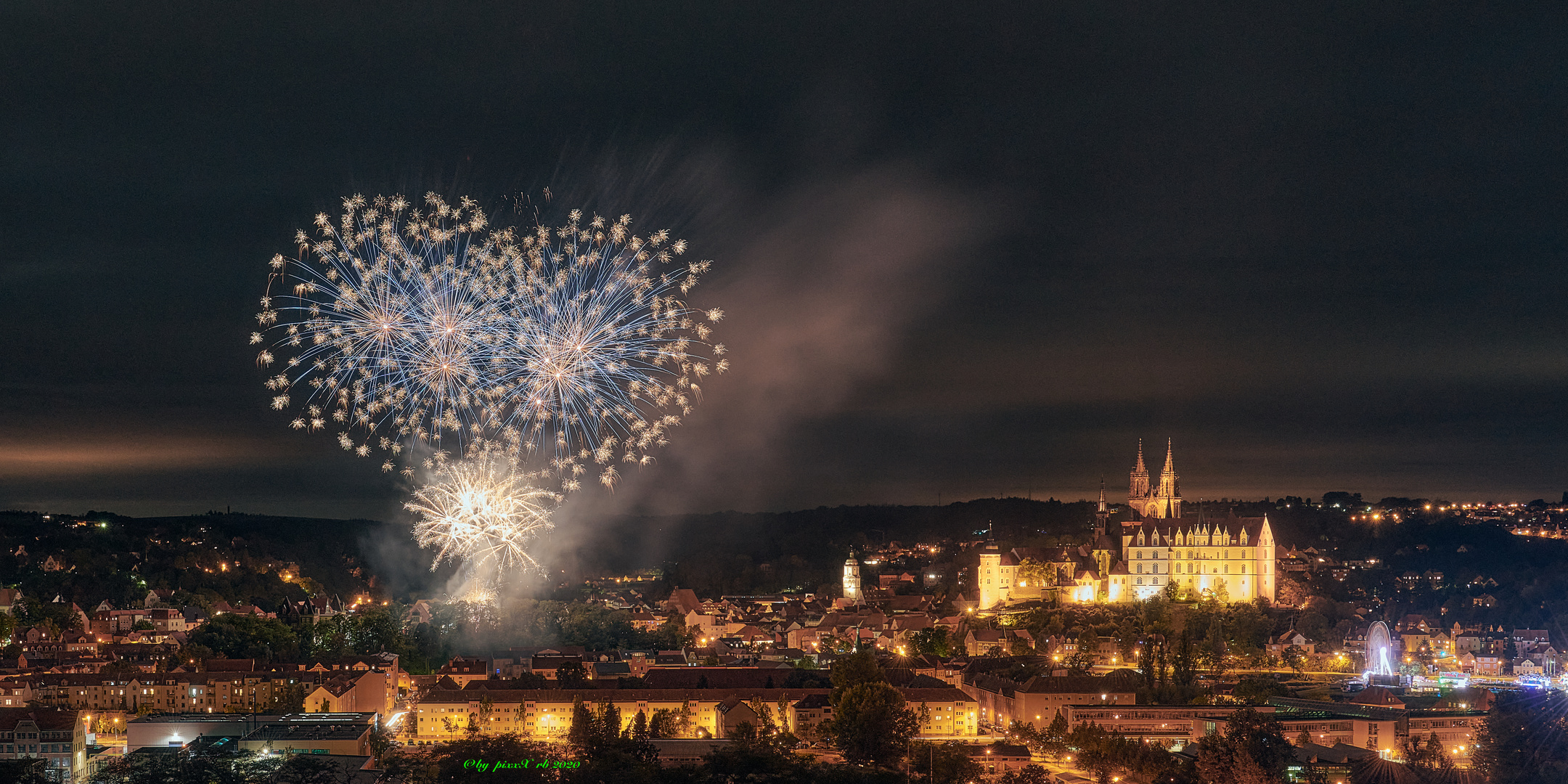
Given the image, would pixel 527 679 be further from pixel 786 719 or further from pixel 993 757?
pixel 993 757

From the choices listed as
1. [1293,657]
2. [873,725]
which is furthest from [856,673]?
[1293,657]

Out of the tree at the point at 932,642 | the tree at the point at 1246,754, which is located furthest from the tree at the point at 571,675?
the tree at the point at 1246,754

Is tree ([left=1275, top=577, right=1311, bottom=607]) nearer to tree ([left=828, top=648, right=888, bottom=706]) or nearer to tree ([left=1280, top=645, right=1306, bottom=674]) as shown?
tree ([left=1280, top=645, right=1306, bottom=674])

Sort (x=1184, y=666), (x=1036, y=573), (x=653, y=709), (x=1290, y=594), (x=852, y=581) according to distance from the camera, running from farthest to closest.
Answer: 1. (x=852, y=581)
2. (x=1036, y=573)
3. (x=1290, y=594)
4. (x=1184, y=666)
5. (x=653, y=709)

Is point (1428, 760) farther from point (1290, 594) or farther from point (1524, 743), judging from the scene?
point (1290, 594)

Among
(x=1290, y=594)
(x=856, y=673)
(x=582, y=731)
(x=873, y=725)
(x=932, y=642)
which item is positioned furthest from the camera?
(x=1290, y=594)

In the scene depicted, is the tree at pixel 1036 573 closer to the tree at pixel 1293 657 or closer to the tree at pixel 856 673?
the tree at pixel 1293 657

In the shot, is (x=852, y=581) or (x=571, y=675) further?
(x=852, y=581)
